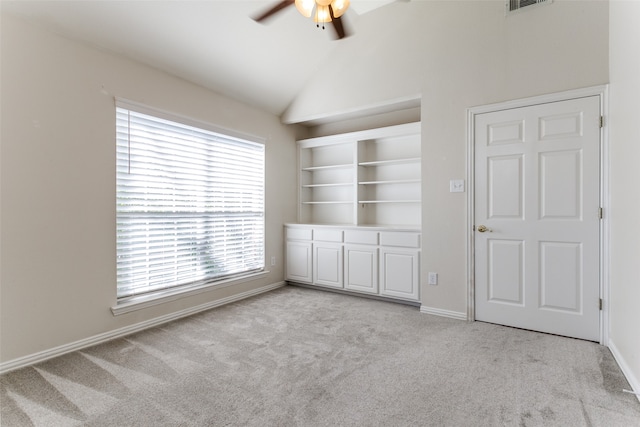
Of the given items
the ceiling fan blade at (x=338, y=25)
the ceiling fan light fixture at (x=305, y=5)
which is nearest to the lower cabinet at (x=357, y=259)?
the ceiling fan blade at (x=338, y=25)

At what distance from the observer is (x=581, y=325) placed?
2713mm

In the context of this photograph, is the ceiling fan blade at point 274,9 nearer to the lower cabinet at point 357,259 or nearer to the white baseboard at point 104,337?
the lower cabinet at point 357,259

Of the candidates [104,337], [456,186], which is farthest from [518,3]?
[104,337]

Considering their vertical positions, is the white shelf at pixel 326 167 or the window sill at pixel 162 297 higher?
the white shelf at pixel 326 167

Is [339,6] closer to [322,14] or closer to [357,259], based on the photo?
[322,14]

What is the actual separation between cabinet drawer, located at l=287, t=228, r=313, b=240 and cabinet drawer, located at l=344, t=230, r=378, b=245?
608 millimetres

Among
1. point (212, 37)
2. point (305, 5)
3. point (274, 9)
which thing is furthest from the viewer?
point (212, 37)

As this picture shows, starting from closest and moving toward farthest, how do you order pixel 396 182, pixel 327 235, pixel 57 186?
pixel 57 186 → pixel 396 182 → pixel 327 235

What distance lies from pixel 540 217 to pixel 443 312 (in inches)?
51.7

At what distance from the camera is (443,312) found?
3336 millimetres

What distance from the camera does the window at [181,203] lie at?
2947 millimetres

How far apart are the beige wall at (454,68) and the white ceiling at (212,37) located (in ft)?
1.77

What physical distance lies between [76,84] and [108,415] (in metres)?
2.47

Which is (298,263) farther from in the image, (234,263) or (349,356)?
(349,356)
